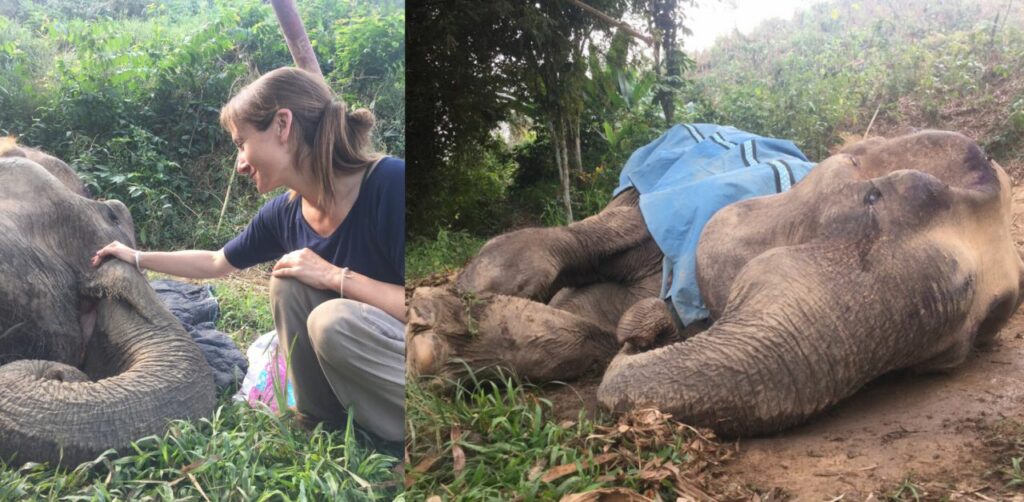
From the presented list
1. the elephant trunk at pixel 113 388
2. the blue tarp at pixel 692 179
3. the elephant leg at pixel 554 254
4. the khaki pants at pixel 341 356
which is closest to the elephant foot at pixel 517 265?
the elephant leg at pixel 554 254

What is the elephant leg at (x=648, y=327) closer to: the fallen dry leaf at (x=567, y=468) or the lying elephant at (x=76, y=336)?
the fallen dry leaf at (x=567, y=468)

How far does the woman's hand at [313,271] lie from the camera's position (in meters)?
1.42

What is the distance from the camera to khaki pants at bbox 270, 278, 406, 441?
141cm

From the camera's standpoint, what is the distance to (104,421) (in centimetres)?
139

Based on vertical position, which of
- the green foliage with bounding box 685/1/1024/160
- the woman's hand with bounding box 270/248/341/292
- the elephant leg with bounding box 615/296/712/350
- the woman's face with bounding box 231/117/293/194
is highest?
the green foliage with bounding box 685/1/1024/160

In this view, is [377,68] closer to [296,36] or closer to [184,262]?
[296,36]

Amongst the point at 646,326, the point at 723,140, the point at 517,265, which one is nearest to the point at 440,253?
the point at 517,265

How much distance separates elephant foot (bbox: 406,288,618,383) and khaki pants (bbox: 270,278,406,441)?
44 cm

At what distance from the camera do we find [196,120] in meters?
1.48

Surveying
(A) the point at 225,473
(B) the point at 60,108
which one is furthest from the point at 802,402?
(B) the point at 60,108

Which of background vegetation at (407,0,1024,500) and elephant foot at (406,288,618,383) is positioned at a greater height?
background vegetation at (407,0,1024,500)

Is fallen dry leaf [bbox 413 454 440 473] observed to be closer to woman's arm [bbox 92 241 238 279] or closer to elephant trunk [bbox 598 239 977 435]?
elephant trunk [bbox 598 239 977 435]

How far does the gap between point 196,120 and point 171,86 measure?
8cm

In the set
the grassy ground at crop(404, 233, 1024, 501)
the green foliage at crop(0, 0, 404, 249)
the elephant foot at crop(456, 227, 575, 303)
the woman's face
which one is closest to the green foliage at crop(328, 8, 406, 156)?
the green foliage at crop(0, 0, 404, 249)
